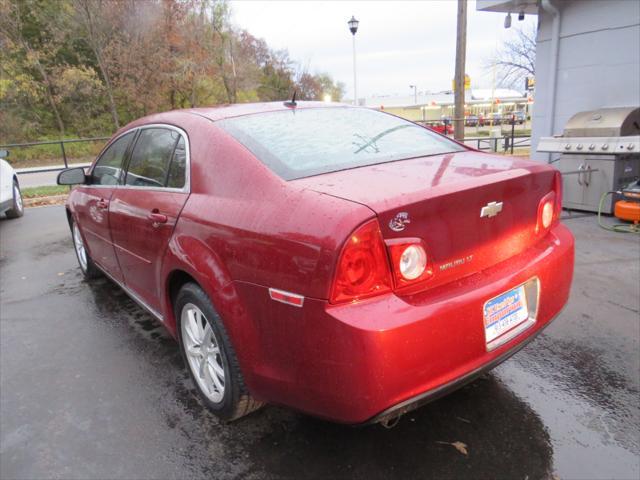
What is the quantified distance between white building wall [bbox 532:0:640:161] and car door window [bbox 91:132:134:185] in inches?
307

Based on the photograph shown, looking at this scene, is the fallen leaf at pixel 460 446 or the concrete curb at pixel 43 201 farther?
the concrete curb at pixel 43 201

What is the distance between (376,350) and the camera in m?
1.72

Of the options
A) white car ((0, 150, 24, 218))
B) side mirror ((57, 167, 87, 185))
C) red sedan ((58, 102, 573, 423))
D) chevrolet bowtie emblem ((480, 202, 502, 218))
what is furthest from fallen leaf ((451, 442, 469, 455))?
white car ((0, 150, 24, 218))

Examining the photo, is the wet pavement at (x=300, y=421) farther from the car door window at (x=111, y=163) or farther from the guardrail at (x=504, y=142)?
the guardrail at (x=504, y=142)

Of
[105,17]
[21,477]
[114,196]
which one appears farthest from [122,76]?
[21,477]

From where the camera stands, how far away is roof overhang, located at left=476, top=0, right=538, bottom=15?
28.8 feet

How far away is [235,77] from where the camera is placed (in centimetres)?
2950

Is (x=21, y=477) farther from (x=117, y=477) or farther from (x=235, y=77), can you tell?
(x=235, y=77)

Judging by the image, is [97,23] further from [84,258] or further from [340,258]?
[340,258]

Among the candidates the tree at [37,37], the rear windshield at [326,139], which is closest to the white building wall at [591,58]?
the rear windshield at [326,139]

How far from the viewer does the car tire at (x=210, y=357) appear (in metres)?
2.29

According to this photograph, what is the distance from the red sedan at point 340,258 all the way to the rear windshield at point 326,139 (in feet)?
0.05

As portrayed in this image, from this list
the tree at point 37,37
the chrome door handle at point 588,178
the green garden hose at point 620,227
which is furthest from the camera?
the tree at point 37,37

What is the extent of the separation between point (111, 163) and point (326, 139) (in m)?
2.09
